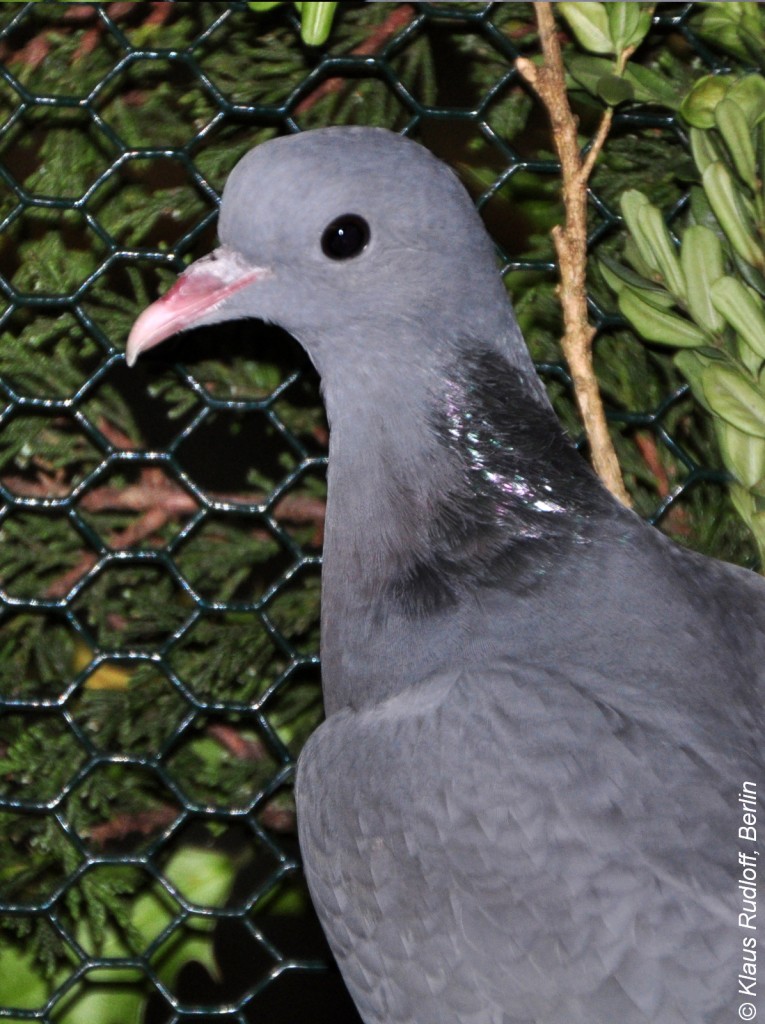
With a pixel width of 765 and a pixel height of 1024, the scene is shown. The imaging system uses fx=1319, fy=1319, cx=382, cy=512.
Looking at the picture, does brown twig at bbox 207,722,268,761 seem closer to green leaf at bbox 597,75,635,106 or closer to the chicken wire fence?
the chicken wire fence

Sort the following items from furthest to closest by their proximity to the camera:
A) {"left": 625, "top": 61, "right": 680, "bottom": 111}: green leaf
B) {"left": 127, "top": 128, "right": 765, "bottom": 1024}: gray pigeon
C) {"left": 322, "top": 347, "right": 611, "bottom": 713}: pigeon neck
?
{"left": 625, "top": 61, "right": 680, "bottom": 111}: green leaf → {"left": 322, "top": 347, "right": 611, "bottom": 713}: pigeon neck → {"left": 127, "top": 128, "right": 765, "bottom": 1024}: gray pigeon

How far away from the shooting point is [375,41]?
0.99 meters

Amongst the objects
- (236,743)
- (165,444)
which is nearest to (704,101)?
(165,444)

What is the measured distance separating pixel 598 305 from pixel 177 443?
335 mm

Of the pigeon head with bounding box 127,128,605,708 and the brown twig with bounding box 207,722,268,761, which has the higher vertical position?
the pigeon head with bounding box 127,128,605,708

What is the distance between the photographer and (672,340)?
854 mm

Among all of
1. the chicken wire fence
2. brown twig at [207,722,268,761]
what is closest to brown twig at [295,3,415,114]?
the chicken wire fence

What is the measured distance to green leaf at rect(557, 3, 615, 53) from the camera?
868 millimetres

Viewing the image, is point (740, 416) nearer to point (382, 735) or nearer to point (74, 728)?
point (382, 735)

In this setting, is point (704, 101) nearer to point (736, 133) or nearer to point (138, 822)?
point (736, 133)

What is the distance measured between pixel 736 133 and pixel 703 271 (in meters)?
0.09

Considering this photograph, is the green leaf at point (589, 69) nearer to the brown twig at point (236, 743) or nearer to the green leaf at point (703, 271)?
the green leaf at point (703, 271)

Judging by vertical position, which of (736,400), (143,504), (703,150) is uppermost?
(703,150)

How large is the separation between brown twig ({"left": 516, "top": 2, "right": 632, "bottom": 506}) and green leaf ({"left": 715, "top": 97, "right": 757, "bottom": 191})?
92mm
